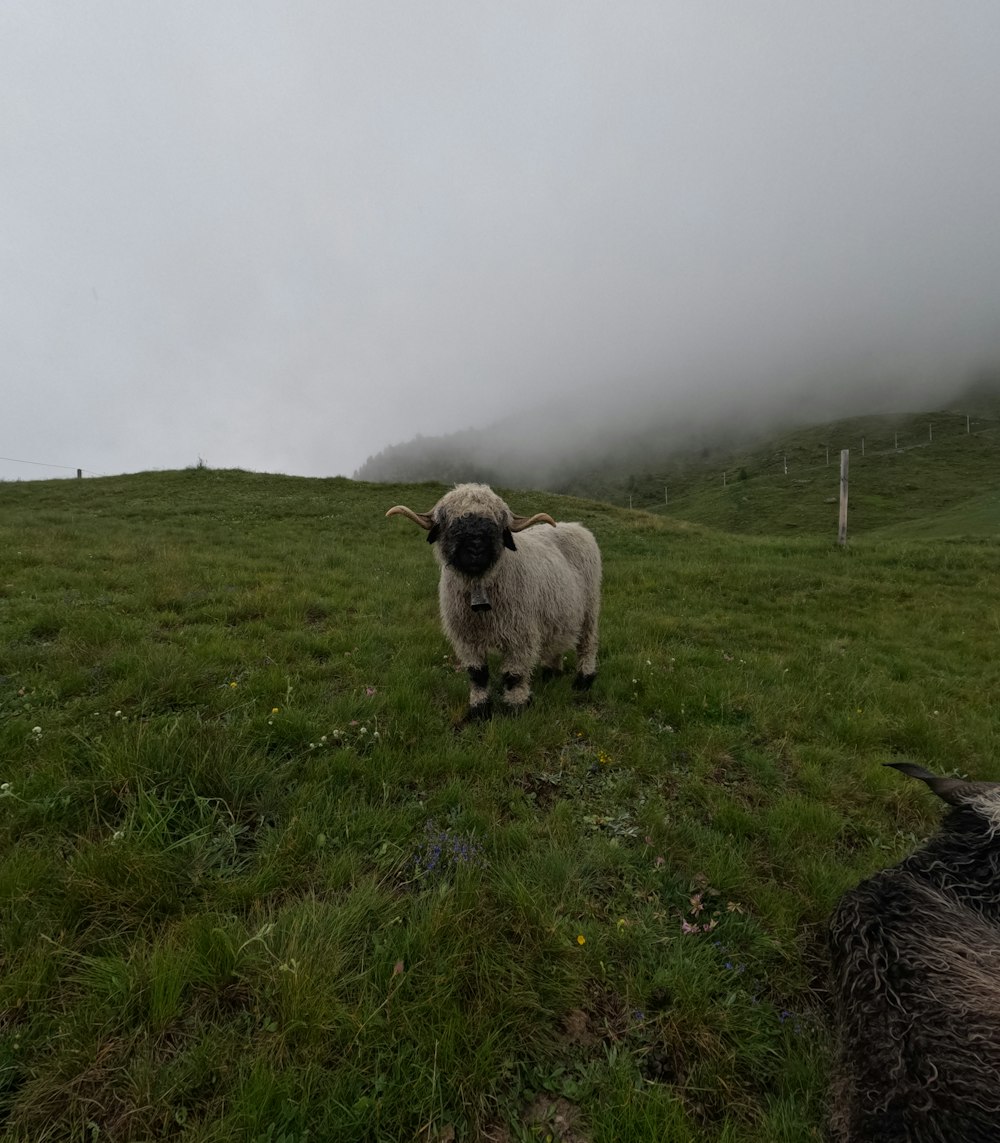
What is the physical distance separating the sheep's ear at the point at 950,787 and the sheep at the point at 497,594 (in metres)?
3.39

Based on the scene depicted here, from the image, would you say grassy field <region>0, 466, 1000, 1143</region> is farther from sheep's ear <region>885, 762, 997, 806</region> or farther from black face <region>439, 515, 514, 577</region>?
black face <region>439, 515, 514, 577</region>

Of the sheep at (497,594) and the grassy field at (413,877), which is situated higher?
the sheep at (497,594)

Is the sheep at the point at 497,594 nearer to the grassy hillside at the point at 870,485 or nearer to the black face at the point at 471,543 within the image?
the black face at the point at 471,543

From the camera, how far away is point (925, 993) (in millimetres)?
2221

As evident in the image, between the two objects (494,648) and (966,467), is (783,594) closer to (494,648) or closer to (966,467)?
(494,648)

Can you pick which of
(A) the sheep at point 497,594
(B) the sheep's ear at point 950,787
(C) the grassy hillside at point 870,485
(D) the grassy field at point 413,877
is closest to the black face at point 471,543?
(A) the sheep at point 497,594

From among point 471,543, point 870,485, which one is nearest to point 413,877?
point 471,543

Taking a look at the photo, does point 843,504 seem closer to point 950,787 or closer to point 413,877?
point 950,787

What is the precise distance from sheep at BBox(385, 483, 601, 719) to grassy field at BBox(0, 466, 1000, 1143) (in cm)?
52

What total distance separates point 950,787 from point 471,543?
418cm

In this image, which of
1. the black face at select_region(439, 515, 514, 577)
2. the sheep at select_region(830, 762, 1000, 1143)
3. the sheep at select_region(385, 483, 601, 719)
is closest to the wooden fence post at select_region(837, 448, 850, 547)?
the sheep at select_region(385, 483, 601, 719)

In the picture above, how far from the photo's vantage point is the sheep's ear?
318cm

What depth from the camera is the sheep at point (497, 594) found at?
5195mm

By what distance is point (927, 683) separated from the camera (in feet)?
24.8
